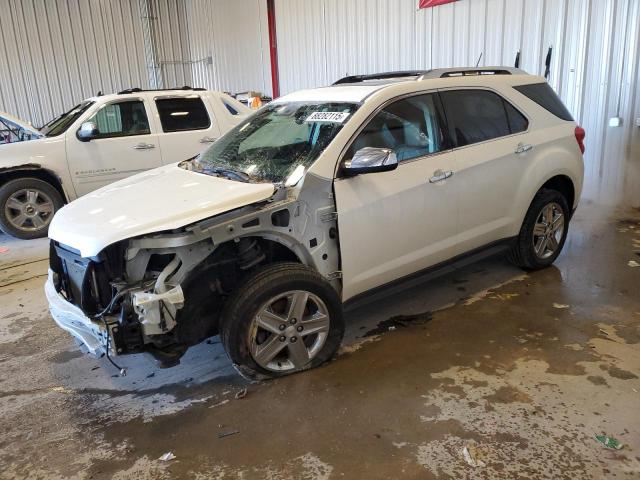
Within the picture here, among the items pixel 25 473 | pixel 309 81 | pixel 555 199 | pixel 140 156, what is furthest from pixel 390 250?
pixel 309 81

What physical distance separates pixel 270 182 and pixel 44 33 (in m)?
12.9

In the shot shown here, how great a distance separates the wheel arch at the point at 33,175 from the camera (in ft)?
22.1

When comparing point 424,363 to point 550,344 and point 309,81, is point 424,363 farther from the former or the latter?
point 309,81

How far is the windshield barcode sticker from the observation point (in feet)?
11.2

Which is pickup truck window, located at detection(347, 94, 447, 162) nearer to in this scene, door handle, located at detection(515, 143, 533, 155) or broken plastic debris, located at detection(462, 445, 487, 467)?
door handle, located at detection(515, 143, 533, 155)

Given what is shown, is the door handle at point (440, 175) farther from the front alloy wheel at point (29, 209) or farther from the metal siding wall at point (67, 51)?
the metal siding wall at point (67, 51)

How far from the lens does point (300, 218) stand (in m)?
3.11

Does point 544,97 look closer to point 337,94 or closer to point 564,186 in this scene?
point 564,186

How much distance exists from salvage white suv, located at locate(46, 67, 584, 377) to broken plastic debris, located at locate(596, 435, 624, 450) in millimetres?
1518

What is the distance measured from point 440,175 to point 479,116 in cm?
74

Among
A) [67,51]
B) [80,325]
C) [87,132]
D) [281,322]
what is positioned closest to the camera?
[80,325]

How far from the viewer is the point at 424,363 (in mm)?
3371

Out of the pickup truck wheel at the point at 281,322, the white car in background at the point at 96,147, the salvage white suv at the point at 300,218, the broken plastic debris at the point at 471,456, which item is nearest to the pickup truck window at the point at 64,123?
the white car in background at the point at 96,147

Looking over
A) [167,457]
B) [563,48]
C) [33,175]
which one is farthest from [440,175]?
[33,175]
